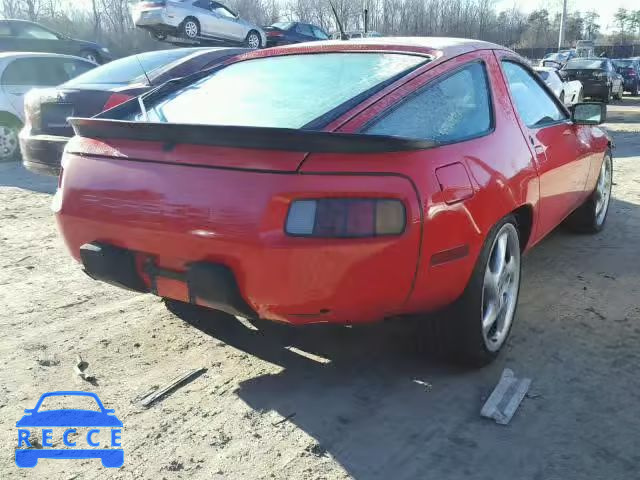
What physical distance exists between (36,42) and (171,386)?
17047 mm

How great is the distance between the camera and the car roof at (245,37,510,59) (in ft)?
9.91

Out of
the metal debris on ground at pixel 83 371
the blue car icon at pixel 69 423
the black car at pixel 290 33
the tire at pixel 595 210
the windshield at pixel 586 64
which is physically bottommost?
the blue car icon at pixel 69 423

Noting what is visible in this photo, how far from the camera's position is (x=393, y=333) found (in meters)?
3.30

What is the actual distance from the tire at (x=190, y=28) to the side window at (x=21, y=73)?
329 inches

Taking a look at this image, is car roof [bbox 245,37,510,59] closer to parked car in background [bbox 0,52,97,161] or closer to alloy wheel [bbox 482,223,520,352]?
alloy wheel [bbox 482,223,520,352]

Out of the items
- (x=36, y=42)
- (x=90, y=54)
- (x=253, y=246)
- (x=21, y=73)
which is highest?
(x=36, y=42)

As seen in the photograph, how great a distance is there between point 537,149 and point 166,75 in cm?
411

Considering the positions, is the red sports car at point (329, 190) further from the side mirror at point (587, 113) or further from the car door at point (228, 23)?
the car door at point (228, 23)

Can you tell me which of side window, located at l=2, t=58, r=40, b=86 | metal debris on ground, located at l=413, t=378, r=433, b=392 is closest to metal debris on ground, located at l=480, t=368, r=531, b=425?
metal debris on ground, located at l=413, t=378, r=433, b=392

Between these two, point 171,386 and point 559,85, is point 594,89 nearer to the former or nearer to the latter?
point 559,85

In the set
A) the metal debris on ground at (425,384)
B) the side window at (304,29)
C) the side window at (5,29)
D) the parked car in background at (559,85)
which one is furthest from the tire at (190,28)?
the metal debris on ground at (425,384)

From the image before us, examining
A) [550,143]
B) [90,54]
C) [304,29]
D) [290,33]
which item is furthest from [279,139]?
[304,29]

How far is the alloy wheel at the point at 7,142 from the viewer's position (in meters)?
8.95

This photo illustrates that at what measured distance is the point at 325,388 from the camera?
108 inches
